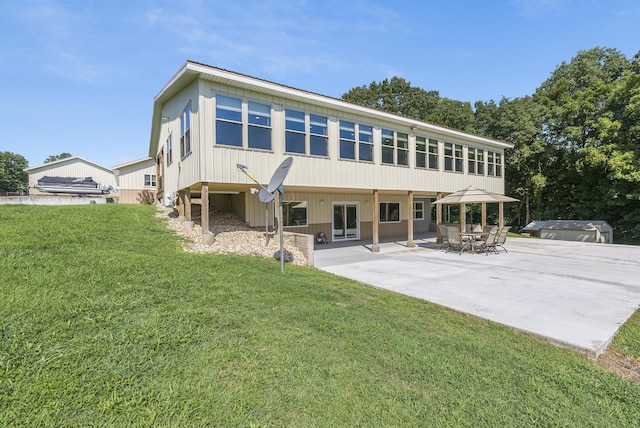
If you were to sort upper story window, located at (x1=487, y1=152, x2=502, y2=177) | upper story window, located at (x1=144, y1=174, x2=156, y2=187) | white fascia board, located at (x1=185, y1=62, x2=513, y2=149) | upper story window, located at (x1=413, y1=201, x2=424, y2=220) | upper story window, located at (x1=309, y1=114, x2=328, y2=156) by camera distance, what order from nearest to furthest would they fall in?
white fascia board, located at (x1=185, y1=62, x2=513, y2=149), upper story window, located at (x1=309, y1=114, x2=328, y2=156), upper story window, located at (x1=487, y1=152, x2=502, y2=177), upper story window, located at (x1=413, y1=201, x2=424, y2=220), upper story window, located at (x1=144, y1=174, x2=156, y2=187)

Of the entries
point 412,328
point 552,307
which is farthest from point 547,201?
point 412,328

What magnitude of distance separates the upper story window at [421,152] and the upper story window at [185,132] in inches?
373

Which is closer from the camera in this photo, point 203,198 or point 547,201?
point 203,198

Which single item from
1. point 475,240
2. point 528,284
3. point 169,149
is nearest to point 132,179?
point 169,149

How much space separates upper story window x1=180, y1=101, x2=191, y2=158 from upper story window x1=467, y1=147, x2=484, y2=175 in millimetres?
13599

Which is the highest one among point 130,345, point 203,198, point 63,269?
point 203,198

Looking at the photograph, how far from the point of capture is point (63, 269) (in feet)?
13.8

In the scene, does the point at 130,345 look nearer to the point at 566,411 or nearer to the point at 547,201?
the point at 566,411

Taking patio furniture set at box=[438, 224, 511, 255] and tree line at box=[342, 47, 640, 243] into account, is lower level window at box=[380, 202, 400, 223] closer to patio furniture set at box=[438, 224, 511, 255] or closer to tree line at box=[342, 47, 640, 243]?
patio furniture set at box=[438, 224, 511, 255]

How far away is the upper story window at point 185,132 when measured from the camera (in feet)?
30.7

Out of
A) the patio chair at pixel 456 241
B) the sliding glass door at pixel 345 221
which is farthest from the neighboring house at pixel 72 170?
the patio chair at pixel 456 241

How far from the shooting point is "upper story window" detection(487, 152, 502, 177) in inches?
674

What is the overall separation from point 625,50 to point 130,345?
32.2m

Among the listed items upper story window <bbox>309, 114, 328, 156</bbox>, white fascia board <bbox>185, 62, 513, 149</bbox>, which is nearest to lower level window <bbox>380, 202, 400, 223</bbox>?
white fascia board <bbox>185, 62, 513, 149</bbox>
